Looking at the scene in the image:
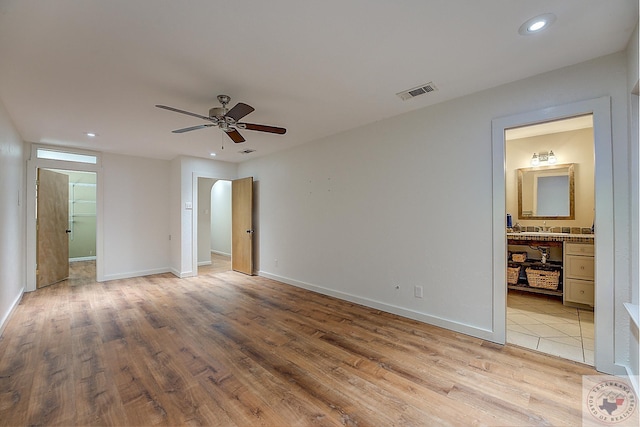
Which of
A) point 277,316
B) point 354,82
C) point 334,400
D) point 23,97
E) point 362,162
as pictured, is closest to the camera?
point 334,400

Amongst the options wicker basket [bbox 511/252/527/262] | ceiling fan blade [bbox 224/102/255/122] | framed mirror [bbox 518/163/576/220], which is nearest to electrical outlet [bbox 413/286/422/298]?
wicker basket [bbox 511/252/527/262]

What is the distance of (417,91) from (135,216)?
225 inches

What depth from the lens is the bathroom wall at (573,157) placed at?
13.3ft

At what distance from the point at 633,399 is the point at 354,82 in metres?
3.17

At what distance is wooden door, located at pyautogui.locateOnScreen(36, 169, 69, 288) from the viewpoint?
4.71 meters

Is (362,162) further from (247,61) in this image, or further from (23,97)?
(23,97)

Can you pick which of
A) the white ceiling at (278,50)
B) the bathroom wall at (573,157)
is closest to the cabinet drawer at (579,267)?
the bathroom wall at (573,157)

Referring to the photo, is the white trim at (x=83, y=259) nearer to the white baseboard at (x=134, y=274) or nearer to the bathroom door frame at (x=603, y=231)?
the white baseboard at (x=134, y=274)

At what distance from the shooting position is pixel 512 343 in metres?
2.65

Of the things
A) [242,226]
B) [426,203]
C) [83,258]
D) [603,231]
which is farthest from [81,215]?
[603,231]

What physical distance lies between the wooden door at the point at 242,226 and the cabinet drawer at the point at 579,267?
202 inches

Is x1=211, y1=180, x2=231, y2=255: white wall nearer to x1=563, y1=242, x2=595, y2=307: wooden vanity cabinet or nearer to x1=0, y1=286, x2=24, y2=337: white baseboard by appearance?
x1=0, y1=286, x2=24, y2=337: white baseboard

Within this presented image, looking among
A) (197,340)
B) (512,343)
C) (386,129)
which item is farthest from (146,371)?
(386,129)

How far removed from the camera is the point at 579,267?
11.7ft
